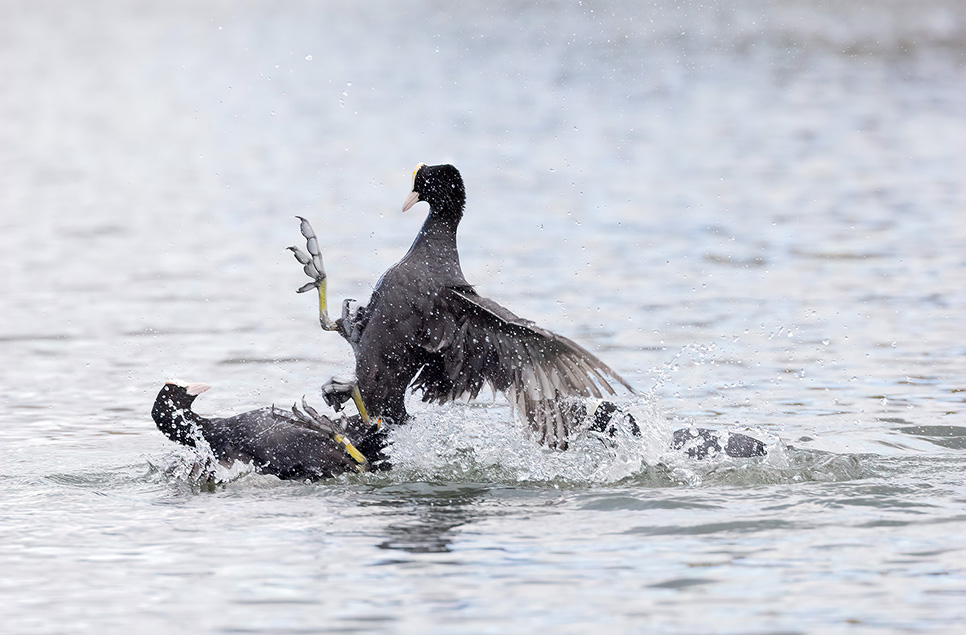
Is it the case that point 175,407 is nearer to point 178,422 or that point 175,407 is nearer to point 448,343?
point 178,422

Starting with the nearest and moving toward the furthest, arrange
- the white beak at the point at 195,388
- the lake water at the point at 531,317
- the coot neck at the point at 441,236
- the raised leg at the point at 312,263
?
the lake water at the point at 531,317
the white beak at the point at 195,388
the coot neck at the point at 441,236
the raised leg at the point at 312,263

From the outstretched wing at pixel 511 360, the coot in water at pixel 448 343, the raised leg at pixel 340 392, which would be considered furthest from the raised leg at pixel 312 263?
the outstretched wing at pixel 511 360

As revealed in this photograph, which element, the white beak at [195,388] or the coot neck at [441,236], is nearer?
the white beak at [195,388]

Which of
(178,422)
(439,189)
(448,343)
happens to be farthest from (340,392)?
(439,189)

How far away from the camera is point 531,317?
9.91 metres

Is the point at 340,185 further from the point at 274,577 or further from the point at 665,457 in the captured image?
the point at 274,577

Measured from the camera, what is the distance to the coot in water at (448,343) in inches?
251

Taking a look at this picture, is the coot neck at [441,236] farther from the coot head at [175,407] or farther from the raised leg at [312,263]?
the coot head at [175,407]

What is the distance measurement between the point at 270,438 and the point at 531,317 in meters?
3.62

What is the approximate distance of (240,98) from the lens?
24.7 metres

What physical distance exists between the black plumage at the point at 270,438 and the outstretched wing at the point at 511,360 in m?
0.56

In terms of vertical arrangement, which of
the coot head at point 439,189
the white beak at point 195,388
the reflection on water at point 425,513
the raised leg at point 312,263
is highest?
the coot head at point 439,189

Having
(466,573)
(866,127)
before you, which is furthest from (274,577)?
(866,127)

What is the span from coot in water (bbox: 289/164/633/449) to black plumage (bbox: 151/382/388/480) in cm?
27
